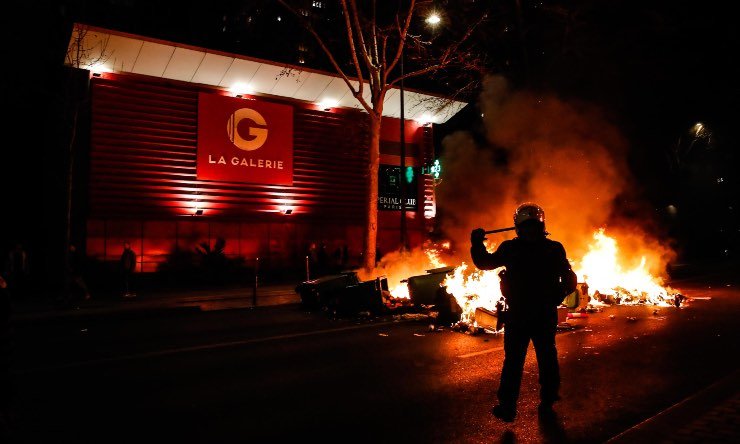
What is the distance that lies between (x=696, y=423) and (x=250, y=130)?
20.1m

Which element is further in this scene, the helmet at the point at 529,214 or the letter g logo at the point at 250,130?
the letter g logo at the point at 250,130

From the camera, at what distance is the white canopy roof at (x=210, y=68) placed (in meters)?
18.0

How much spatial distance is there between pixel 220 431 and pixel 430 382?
2.44 metres

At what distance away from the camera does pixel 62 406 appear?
540cm

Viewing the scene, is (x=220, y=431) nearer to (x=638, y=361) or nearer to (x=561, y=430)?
(x=561, y=430)

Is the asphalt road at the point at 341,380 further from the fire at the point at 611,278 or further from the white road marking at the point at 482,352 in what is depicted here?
the fire at the point at 611,278

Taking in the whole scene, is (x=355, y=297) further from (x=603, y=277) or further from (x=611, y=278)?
(x=611, y=278)

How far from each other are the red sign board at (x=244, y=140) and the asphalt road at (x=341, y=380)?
1161 cm

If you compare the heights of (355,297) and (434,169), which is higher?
(434,169)

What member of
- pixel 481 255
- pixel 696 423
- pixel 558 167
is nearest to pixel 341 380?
pixel 481 255

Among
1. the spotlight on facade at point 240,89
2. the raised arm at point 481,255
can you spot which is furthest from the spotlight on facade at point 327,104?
the raised arm at point 481,255

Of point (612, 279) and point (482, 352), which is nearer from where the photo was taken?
point (482, 352)

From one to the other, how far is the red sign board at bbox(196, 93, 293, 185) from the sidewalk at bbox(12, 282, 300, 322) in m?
5.26

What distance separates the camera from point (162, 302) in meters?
15.5
